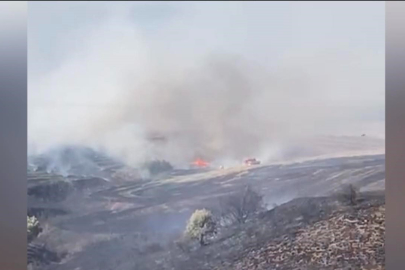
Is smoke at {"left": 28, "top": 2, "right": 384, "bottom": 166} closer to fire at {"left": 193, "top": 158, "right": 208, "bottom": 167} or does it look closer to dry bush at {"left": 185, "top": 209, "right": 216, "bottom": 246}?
fire at {"left": 193, "top": 158, "right": 208, "bottom": 167}

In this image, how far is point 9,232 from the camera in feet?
7.36

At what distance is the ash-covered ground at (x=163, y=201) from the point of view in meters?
2.25

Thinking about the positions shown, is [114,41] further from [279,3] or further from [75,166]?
[279,3]

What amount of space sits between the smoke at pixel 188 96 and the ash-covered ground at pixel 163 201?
11 centimetres

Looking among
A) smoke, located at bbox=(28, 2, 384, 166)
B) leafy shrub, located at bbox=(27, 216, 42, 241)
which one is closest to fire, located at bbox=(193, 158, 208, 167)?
smoke, located at bbox=(28, 2, 384, 166)

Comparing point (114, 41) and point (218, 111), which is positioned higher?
point (114, 41)

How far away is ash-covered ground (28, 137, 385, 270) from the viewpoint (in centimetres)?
225

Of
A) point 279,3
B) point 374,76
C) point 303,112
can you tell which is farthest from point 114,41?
point 374,76

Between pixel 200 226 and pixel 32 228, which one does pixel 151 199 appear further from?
pixel 32 228

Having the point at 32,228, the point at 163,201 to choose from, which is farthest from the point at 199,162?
the point at 32,228

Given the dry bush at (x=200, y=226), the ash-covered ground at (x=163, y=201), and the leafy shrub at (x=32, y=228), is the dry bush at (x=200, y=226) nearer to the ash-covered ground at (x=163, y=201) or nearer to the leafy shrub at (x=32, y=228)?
the ash-covered ground at (x=163, y=201)

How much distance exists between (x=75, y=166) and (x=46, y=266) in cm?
50

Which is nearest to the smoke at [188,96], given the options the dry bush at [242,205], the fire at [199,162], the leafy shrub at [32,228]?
the fire at [199,162]

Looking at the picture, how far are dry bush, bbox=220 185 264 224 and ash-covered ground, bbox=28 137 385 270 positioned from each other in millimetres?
31
